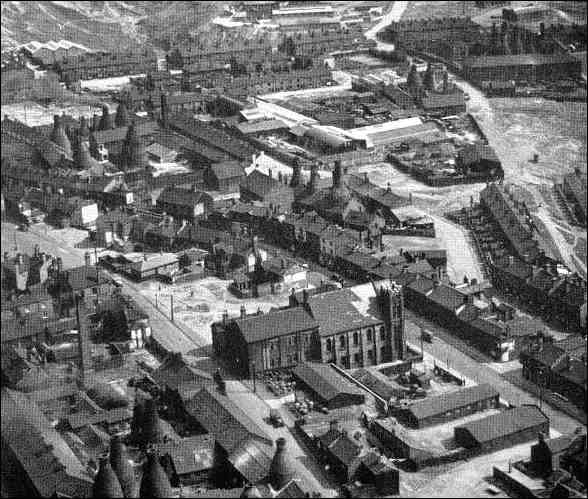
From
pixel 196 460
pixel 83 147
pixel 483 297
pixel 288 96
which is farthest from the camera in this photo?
pixel 288 96

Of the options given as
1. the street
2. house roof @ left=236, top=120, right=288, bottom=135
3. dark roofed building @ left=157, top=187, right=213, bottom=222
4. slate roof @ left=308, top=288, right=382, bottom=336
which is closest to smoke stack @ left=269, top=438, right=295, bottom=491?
slate roof @ left=308, top=288, right=382, bottom=336

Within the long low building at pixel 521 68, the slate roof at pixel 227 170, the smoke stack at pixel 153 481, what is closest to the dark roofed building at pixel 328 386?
the smoke stack at pixel 153 481

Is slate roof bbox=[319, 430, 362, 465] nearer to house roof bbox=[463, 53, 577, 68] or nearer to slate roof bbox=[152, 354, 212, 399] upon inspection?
slate roof bbox=[152, 354, 212, 399]

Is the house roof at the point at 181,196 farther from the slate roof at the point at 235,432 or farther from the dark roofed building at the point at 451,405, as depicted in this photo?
the dark roofed building at the point at 451,405

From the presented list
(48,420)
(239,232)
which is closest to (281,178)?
(239,232)

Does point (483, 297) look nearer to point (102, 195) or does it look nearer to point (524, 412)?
point (524, 412)

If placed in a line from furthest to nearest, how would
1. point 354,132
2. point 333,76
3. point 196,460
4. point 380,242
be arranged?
point 333,76 → point 354,132 → point 380,242 → point 196,460
